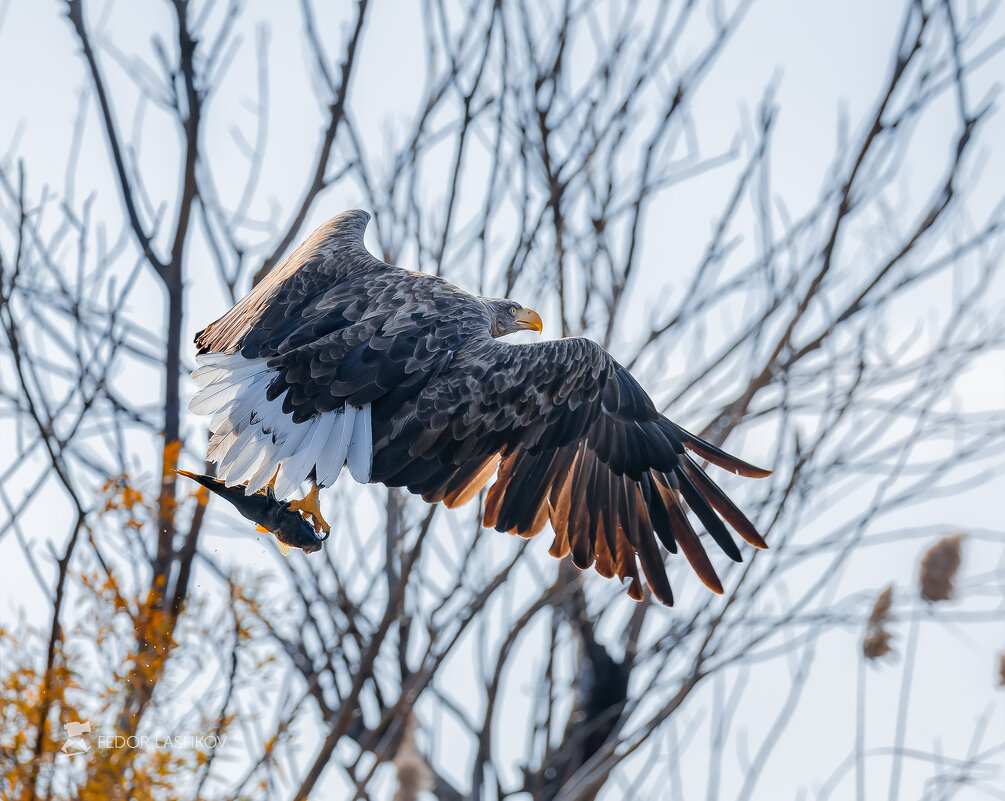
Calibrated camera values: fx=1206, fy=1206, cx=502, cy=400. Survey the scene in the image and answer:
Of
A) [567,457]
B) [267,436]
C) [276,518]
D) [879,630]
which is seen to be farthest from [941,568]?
[267,436]

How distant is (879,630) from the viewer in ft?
20.9

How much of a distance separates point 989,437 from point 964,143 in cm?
177

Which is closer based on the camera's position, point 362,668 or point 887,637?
point 362,668

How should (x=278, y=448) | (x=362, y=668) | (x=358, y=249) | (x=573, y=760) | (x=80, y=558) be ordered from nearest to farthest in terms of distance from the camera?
(x=278, y=448) < (x=80, y=558) < (x=362, y=668) < (x=358, y=249) < (x=573, y=760)

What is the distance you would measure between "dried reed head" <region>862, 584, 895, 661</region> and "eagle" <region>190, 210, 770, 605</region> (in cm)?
164

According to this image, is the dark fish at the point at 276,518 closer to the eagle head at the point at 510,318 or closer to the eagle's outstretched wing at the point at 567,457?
the eagle's outstretched wing at the point at 567,457

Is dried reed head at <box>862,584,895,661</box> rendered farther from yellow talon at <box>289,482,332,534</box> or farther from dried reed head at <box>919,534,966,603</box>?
yellow talon at <box>289,482,332,534</box>

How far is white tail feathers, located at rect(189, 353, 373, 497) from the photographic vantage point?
4.75m

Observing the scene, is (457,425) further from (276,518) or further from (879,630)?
(879,630)

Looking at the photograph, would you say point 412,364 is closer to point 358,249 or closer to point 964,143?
point 358,249

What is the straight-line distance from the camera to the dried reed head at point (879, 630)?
6.22m

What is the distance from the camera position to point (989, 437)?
6.39m

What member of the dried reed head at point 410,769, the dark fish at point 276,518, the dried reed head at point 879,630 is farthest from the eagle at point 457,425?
the dried reed head at point 410,769

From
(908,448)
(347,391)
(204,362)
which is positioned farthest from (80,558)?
(908,448)
